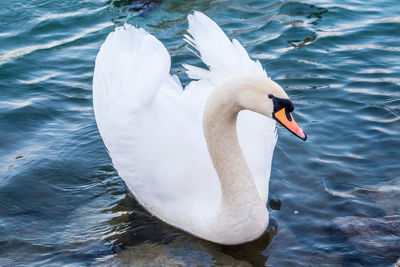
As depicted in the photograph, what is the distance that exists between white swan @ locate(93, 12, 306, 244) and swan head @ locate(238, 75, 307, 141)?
0.01 meters

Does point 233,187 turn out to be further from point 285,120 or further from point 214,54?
point 214,54

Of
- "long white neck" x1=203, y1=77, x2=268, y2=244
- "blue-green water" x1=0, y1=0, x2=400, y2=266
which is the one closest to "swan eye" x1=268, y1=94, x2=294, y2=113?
"long white neck" x1=203, y1=77, x2=268, y2=244

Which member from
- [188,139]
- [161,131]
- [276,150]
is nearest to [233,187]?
[188,139]

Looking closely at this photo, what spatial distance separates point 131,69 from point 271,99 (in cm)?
135

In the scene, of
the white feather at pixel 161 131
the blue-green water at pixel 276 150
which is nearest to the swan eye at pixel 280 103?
the white feather at pixel 161 131

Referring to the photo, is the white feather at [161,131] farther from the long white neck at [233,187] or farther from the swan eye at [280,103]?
the swan eye at [280,103]

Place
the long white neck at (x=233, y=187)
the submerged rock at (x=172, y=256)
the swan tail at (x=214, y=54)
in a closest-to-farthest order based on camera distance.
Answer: the long white neck at (x=233, y=187), the submerged rock at (x=172, y=256), the swan tail at (x=214, y=54)

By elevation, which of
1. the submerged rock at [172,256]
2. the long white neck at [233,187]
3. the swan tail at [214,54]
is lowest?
the submerged rock at [172,256]

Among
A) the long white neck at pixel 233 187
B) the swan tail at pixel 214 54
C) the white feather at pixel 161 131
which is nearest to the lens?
the long white neck at pixel 233 187

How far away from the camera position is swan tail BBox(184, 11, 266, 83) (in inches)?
206

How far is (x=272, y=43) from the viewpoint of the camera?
861cm

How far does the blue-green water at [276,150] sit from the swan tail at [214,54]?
1070 mm

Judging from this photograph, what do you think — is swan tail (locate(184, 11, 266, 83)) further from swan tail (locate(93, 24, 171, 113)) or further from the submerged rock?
the submerged rock

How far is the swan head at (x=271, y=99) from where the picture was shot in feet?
13.0
